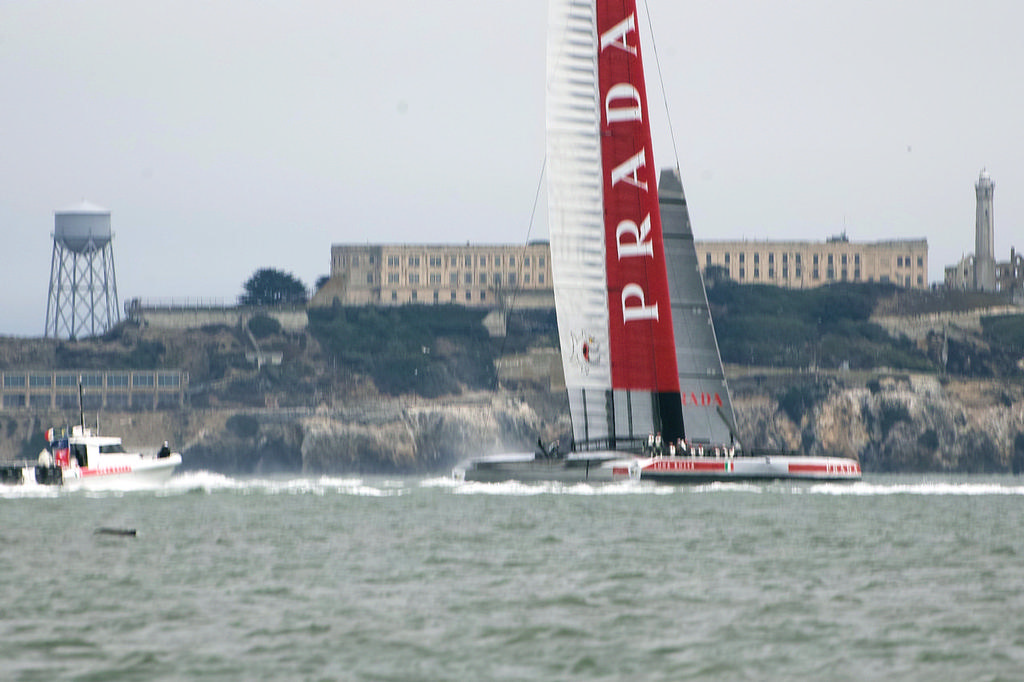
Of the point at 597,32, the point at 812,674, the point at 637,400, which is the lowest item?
the point at 812,674

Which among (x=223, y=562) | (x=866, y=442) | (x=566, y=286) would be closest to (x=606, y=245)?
(x=566, y=286)

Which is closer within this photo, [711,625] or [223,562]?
[711,625]

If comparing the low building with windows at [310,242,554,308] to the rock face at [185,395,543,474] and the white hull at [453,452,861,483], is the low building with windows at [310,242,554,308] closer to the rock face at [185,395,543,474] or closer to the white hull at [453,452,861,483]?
the rock face at [185,395,543,474]

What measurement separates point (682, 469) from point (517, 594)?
22233 millimetres

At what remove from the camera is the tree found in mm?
167875

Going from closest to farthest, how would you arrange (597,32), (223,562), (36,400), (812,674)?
(812,674)
(223,562)
(597,32)
(36,400)

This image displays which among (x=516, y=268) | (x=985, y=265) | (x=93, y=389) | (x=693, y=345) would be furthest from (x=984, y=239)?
(x=693, y=345)

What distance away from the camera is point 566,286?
48188mm

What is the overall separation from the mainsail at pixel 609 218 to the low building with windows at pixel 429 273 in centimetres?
10637

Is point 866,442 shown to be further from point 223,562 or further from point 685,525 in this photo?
point 223,562

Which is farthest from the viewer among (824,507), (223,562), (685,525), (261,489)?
(261,489)

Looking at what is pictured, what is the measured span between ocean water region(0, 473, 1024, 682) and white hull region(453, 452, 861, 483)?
4268mm

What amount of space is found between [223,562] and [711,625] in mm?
10154

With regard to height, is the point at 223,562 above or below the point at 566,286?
below
